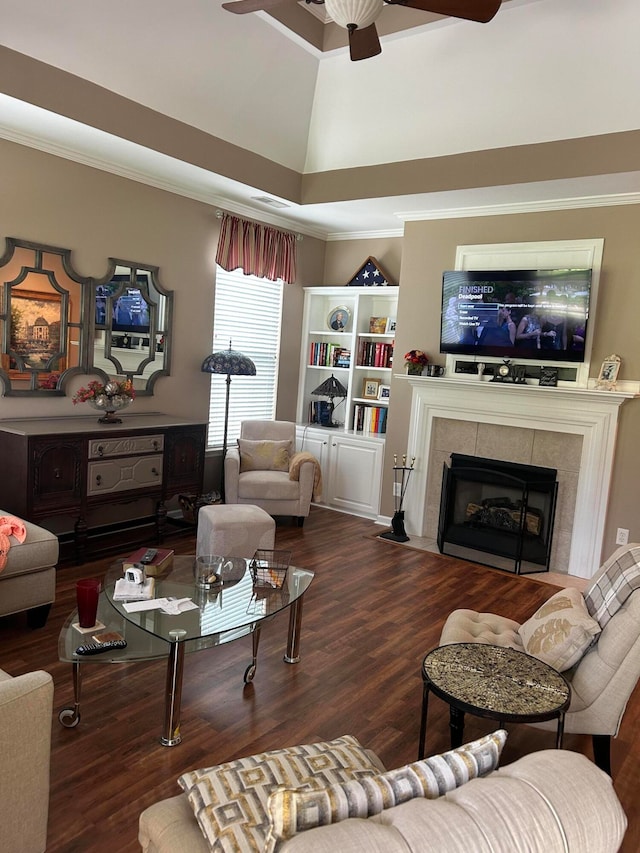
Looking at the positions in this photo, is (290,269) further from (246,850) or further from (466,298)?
(246,850)

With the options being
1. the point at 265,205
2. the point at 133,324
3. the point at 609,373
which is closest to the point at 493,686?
the point at 609,373

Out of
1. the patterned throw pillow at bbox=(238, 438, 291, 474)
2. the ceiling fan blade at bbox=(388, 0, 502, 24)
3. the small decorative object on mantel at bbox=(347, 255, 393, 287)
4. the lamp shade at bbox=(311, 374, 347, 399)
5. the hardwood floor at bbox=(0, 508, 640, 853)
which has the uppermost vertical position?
the ceiling fan blade at bbox=(388, 0, 502, 24)

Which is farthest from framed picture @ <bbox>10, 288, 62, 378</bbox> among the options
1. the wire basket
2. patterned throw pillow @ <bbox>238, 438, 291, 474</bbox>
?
the wire basket

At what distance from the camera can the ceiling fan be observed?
2418 millimetres

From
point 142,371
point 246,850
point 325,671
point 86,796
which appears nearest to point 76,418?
point 142,371

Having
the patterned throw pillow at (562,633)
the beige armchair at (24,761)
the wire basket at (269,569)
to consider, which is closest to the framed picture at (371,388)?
the wire basket at (269,569)

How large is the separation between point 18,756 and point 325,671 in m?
1.69

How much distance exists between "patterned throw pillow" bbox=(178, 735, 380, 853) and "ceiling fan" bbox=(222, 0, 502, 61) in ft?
8.41

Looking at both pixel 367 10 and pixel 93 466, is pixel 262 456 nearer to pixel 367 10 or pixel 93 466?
pixel 93 466

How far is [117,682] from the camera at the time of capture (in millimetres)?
2824

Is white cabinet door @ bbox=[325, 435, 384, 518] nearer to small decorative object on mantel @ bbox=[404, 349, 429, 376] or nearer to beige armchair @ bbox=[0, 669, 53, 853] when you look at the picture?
small decorative object on mantel @ bbox=[404, 349, 429, 376]

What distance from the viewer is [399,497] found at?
5719 mm

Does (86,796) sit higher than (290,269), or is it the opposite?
(290,269)

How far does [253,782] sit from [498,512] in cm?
400
